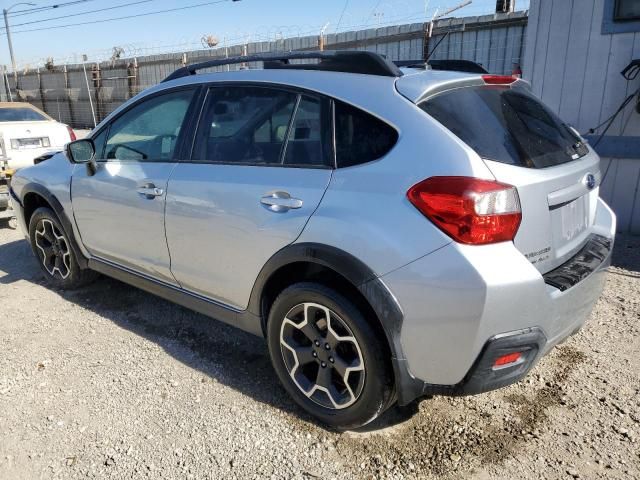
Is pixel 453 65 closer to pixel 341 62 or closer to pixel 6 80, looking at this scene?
pixel 341 62

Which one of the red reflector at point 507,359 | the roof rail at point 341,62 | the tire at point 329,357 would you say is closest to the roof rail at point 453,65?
the roof rail at point 341,62

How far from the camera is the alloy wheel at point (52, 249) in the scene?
4.45 m

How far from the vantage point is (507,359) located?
89.0 inches

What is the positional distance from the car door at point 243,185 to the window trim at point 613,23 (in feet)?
14.3

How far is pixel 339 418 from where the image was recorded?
2.65 meters

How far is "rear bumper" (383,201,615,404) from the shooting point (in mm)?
2105

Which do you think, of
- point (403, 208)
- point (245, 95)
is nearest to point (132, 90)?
point (245, 95)

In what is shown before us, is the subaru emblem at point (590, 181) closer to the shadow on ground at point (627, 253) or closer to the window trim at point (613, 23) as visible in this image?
the shadow on ground at point (627, 253)

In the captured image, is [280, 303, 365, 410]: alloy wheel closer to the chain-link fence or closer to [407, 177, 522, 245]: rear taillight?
[407, 177, 522, 245]: rear taillight

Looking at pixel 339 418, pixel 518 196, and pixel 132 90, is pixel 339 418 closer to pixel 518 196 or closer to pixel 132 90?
pixel 518 196

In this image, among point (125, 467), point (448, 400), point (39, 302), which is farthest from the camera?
point (39, 302)

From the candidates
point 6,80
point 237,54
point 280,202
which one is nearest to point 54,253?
point 280,202

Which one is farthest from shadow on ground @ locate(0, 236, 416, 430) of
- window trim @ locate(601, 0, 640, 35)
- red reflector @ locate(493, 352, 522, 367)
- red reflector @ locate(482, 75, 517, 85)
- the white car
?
window trim @ locate(601, 0, 640, 35)

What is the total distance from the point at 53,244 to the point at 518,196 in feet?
12.8
